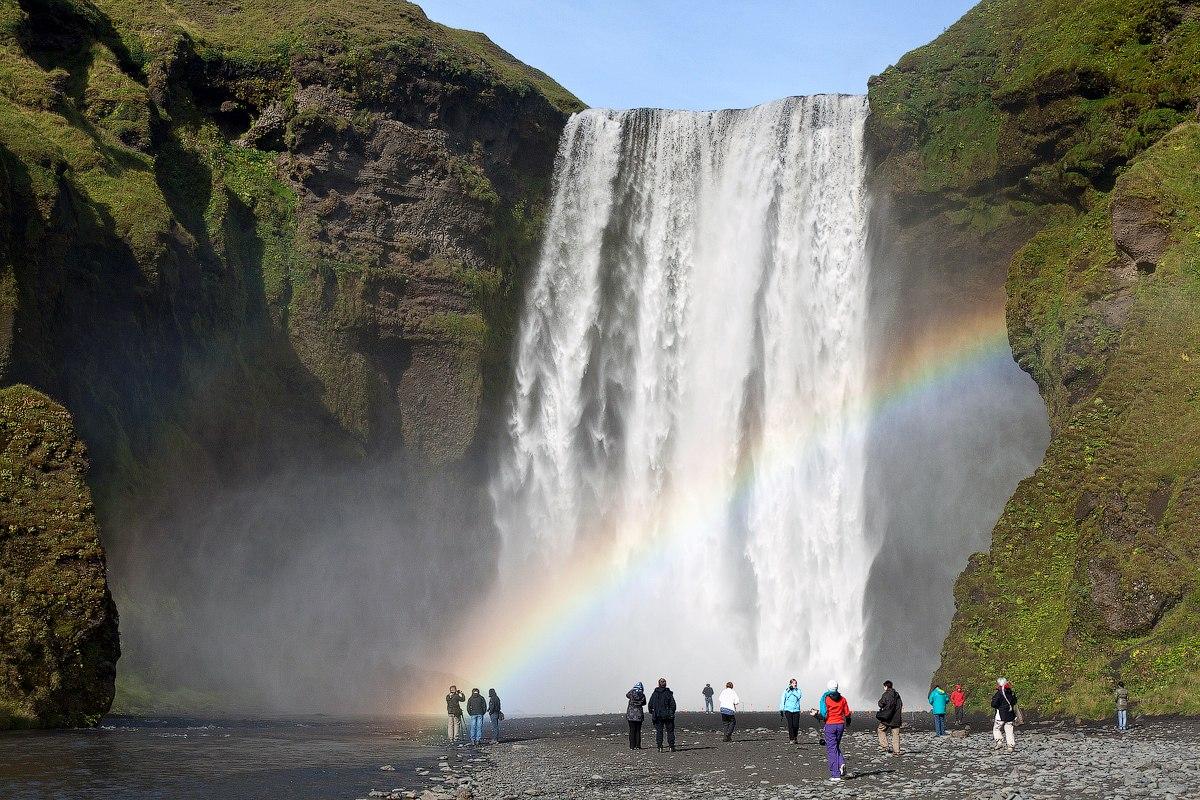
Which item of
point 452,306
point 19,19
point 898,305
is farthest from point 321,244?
point 898,305

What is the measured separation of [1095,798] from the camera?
1916 cm

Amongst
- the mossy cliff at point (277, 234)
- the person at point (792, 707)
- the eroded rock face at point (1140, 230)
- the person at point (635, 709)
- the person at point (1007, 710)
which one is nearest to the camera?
the person at point (1007, 710)

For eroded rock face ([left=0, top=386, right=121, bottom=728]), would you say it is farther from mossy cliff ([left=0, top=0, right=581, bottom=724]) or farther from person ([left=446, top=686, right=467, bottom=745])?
mossy cliff ([left=0, top=0, right=581, bottom=724])

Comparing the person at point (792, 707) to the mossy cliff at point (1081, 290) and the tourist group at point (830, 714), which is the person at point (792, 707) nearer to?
the tourist group at point (830, 714)

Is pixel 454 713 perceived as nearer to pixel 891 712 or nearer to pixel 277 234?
pixel 891 712

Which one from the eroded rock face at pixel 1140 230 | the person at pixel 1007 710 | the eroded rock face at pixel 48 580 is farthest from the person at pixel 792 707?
the eroded rock face at pixel 1140 230

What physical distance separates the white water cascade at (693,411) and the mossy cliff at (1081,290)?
17.7 ft

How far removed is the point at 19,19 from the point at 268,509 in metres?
22.4

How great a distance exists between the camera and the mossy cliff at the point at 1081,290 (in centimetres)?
3488

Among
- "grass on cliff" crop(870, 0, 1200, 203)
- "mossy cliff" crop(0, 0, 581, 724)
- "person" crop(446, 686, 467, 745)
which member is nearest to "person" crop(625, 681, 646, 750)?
"person" crop(446, 686, 467, 745)

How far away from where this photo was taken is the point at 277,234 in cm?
6062

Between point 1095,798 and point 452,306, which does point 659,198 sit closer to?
point 452,306

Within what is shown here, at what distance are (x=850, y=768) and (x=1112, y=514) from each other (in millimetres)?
15215

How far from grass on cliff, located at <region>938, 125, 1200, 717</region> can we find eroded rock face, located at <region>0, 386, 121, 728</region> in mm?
24556
